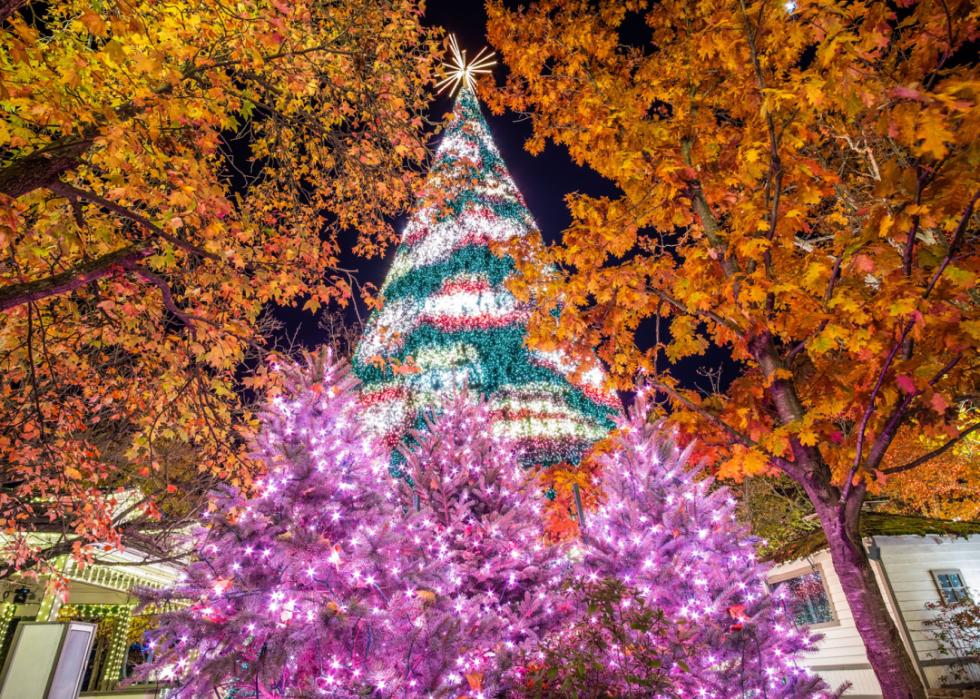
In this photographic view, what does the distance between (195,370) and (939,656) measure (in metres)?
15.5

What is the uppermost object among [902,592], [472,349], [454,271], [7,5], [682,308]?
[454,271]

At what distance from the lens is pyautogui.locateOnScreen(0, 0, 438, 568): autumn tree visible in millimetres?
3789

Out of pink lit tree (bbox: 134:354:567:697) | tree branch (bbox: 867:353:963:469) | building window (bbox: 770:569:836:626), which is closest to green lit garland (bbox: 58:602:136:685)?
pink lit tree (bbox: 134:354:567:697)

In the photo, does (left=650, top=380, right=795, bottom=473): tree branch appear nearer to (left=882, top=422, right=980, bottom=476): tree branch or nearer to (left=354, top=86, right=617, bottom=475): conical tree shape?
(left=882, top=422, right=980, bottom=476): tree branch

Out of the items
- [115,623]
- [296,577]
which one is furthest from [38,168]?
[115,623]

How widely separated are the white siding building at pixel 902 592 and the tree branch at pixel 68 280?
14.7 metres

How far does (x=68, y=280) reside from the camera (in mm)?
3680

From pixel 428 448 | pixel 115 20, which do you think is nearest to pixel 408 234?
pixel 428 448

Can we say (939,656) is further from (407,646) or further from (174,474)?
(174,474)

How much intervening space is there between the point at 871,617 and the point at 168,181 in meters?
7.51

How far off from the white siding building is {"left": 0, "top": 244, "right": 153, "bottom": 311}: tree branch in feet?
48.4

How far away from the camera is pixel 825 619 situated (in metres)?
12.8

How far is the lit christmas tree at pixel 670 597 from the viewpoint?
5.09 metres

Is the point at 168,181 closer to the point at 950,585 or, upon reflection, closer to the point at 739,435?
the point at 739,435
